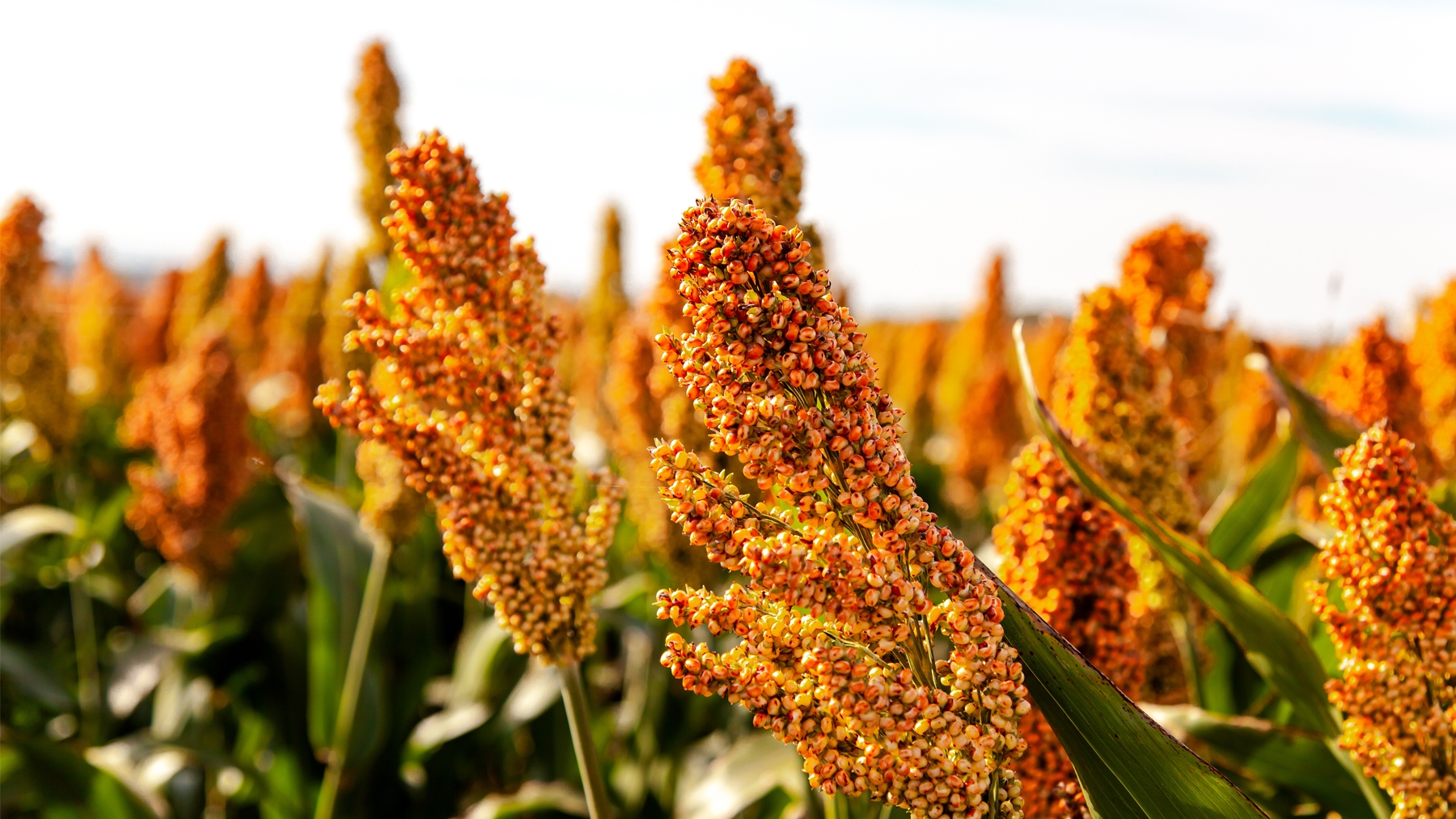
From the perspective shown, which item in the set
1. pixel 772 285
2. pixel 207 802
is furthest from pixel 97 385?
pixel 772 285

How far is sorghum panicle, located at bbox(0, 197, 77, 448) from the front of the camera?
4996 millimetres

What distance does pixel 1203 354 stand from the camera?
3631 millimetres

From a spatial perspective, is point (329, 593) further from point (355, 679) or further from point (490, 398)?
point (490, 398)

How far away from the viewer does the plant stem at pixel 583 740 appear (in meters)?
1.92

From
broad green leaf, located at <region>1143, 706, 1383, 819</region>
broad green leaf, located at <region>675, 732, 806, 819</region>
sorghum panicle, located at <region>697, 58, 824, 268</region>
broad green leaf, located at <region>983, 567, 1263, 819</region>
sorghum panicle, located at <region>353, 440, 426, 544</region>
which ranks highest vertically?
sorghum panicle, located at <region>697, 58, 824, 268</region>

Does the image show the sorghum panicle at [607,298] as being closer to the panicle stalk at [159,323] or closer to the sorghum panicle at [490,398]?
the sorghum panicle at [490,398]

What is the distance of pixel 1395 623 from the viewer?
5.01 feet

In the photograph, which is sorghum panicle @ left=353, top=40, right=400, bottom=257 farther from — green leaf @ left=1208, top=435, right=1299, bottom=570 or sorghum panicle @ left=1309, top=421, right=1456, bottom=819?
sorghum panicle @ left=1309, top=421, right=1456, bottom=819

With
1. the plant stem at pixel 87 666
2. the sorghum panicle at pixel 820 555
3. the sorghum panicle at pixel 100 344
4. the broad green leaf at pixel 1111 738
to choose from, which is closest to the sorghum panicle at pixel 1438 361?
the broad green leaf at pixel 1111 738

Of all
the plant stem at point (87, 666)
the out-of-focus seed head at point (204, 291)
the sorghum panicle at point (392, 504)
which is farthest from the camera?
the out-of-focus seed head at point (204, 291)

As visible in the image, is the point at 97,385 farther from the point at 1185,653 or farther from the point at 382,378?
the point at 1185,653

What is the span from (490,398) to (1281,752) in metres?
1.89

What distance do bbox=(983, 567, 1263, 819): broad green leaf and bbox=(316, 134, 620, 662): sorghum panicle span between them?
2.75 ft

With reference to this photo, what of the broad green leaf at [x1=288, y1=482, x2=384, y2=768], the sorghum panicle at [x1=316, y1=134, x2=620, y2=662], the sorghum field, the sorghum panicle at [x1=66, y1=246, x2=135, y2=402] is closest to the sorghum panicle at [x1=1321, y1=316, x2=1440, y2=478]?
the sorghum field
